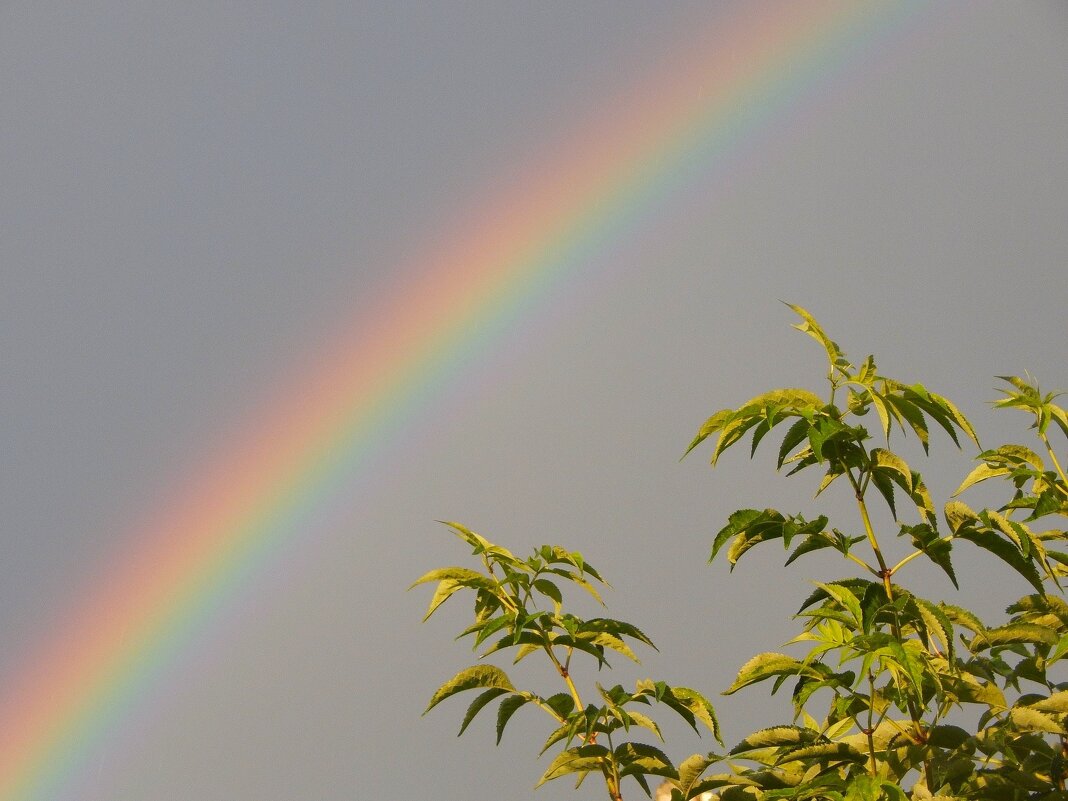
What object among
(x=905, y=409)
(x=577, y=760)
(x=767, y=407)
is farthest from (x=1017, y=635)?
(x=577, y=760)

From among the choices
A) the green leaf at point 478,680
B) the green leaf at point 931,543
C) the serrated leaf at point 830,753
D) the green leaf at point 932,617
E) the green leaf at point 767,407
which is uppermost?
the green leaf at point 767,407

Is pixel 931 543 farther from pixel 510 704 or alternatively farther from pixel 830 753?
pixel 510 704

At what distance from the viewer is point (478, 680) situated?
4.22 ft

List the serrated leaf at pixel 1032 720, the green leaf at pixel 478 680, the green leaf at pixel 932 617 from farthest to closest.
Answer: the green leaf at pixel 478 680 < the serrated leaf at pixel 1032 720 < the green leaf at pixel 932 617

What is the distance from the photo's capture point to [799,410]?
1.17 metres

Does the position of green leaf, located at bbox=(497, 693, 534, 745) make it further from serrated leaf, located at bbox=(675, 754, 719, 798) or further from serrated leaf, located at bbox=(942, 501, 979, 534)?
serrated leaf, located at bbox=(942, 501, 979, 534)

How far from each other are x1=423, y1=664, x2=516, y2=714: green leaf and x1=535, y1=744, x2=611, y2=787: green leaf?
13cm

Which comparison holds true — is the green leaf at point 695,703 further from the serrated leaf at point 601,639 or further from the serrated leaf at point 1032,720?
the serrated leaf at point 1032,720

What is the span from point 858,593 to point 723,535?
0.48ft

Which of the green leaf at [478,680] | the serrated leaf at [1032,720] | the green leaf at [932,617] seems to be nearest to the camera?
the green leaf at [932,617]

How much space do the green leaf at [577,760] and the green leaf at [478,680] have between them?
0.13m

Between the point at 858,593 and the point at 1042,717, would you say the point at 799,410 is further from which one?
the point at 1042,717

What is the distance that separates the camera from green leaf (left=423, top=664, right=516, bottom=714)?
1.26 m

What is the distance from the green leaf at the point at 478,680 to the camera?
1.26 m
